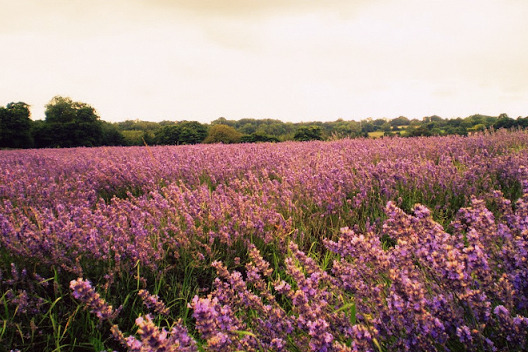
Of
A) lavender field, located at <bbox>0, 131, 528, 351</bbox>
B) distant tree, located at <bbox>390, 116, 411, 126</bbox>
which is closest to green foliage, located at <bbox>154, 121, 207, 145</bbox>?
distant tree, located at <bbox>390, 116, 411, 126</bbox>

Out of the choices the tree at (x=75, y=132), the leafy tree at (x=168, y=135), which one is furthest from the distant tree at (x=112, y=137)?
the leafy tree at (x=168, y=135)

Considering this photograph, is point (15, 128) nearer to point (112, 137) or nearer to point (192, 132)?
point (112, 137)

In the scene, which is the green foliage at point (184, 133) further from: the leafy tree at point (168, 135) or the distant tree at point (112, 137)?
the distant tree at point (112, 137)

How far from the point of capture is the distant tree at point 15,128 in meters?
35.7

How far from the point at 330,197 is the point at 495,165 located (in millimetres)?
1918

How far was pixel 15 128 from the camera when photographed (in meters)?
36.4

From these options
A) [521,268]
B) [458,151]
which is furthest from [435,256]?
[458,151]

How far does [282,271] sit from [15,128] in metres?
46.2

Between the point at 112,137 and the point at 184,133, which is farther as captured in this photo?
the point at 112,137

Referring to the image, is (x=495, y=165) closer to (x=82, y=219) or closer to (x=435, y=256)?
(x=435, y=256)

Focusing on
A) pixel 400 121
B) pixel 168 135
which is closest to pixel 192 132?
pixel 168 135

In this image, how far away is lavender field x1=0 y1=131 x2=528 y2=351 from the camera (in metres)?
0.91

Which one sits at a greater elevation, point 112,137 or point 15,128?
point 15,128

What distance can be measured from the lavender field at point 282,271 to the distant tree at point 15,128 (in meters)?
42.4
